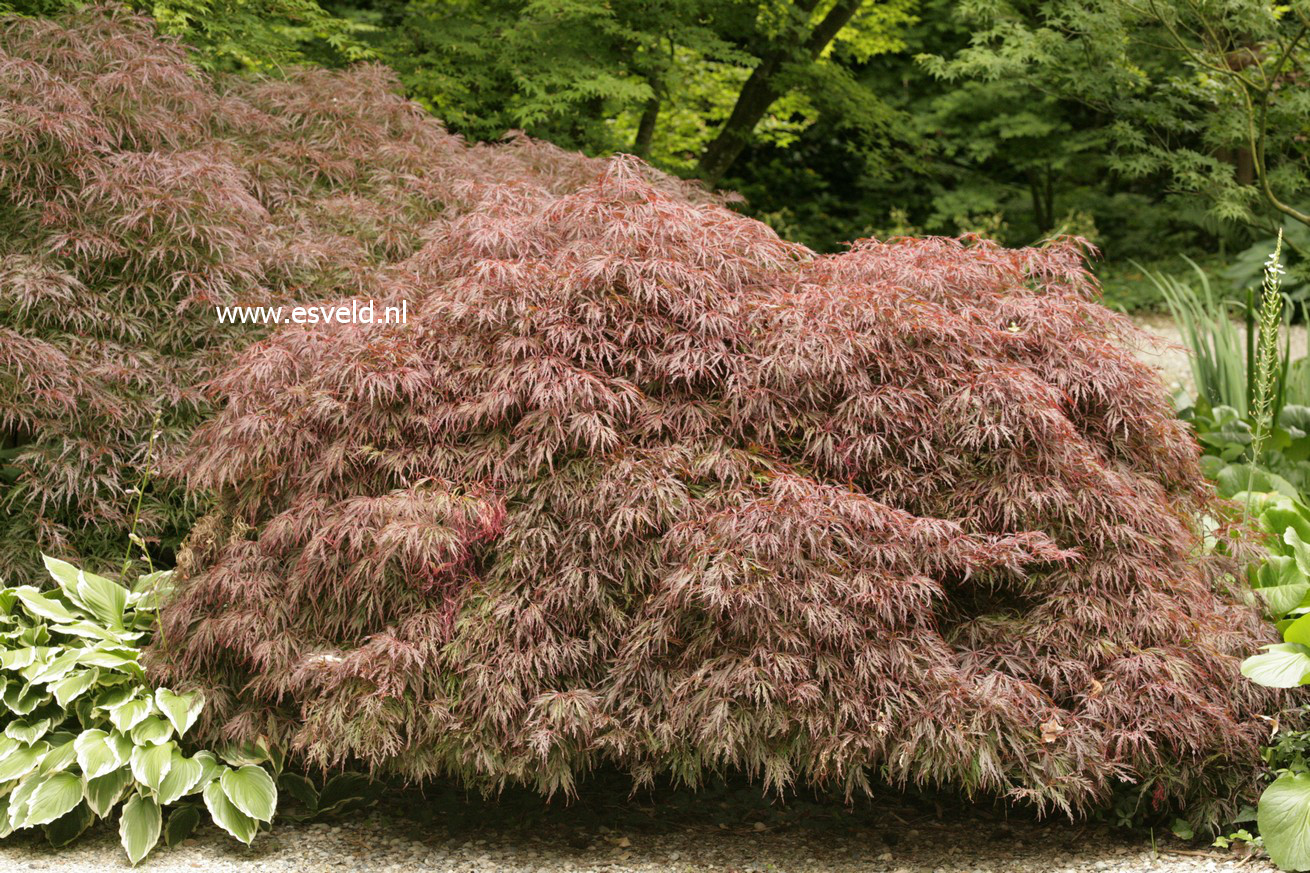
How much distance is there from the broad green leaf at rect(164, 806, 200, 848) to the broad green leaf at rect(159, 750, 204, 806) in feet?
0.16

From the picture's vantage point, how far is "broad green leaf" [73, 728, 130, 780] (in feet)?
10.5

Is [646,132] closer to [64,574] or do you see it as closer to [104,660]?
[64,574]

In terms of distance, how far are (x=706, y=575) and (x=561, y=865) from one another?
106 centimetres

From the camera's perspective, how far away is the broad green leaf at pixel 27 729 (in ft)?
11.1

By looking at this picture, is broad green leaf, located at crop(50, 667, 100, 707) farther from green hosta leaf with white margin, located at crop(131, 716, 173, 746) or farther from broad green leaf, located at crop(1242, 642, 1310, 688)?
broad green leaf, located at crop(1242, 642, 1310, 688)

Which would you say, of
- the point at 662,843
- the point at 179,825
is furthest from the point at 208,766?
the point at 662,843

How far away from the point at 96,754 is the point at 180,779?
0.26m

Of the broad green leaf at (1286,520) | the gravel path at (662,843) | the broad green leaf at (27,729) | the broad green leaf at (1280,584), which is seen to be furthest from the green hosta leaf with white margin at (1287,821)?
the broad green leaf at (27,729)

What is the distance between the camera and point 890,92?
11656 millimetres

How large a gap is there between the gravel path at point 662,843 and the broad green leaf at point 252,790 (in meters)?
0.16

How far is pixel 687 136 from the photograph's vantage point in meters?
9.83

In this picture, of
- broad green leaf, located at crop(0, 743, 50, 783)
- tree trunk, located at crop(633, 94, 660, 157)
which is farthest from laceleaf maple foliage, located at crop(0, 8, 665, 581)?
tree trunk, located at crop(633, 94, 660, 157)

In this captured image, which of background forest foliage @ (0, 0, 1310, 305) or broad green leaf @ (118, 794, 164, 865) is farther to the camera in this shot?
background forest foliage @ (0, 0, 1310, 305)

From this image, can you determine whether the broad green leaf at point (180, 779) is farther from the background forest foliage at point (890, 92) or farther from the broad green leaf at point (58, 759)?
the background forest foliage at point (890, 92)
